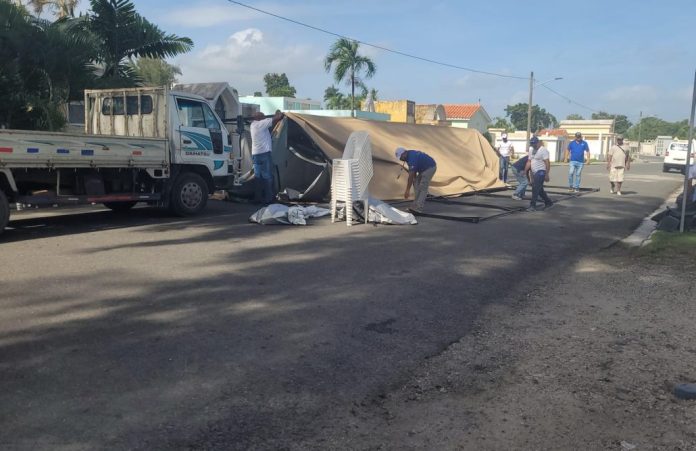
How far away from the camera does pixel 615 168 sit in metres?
17.9

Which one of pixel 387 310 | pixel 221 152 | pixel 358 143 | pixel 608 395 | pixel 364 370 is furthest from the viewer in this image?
pixel 221 152

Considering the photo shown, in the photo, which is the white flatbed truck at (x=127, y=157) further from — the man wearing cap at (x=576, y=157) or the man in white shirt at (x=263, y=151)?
the man wearing cap at (x=576, y=157)

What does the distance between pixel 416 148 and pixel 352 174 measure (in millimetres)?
6301

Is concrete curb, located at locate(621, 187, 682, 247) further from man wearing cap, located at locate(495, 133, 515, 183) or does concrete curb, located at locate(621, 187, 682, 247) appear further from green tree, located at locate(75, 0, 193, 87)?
green tree, located at locate(75, 0, 193, 87)

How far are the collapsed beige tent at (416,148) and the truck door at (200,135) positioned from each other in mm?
2458

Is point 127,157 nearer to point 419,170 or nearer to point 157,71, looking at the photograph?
point 419,170

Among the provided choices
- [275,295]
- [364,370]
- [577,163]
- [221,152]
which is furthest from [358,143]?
[577,163]

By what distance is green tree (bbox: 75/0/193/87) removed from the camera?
16.0 metres

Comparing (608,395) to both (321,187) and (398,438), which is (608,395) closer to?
(398,438)

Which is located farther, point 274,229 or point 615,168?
point 615,168

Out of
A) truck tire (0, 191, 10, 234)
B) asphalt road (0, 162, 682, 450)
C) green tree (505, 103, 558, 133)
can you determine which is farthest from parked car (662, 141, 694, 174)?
green tree (505, 103, 558, 133)

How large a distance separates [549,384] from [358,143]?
7.44 m

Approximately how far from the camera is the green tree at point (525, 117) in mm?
120625

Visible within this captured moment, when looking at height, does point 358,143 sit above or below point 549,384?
above
